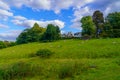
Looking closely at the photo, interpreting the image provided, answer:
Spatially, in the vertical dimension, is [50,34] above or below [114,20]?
below

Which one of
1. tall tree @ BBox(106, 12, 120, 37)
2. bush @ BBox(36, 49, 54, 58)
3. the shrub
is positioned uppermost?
tall tree @ BBox(106, 12, 120, 37)

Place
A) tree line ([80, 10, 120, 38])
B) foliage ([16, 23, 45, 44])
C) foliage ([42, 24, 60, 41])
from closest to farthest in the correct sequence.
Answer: tree line ([80, 10, 120, 38]) → foliage ([42, 24, 60, 41]) → foliage ([16, 23, 45, 44])

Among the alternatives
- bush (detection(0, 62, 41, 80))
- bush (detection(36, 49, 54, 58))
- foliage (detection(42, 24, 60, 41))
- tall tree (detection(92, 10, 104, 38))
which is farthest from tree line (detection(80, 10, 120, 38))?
bush (detection(0, 62, 41, 80))

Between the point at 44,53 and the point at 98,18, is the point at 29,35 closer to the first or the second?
the point at 98,18

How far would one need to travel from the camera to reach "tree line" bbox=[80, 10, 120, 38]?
78562 millimetres

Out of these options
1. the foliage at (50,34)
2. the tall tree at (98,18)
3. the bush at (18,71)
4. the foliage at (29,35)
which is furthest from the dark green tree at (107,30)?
the bush at (18,71)

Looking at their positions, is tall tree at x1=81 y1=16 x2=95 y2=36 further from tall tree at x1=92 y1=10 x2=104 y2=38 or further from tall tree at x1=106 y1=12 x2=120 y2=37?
tall tree at x1=92 y1=10 x2=104 y2=38

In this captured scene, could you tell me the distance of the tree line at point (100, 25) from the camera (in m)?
78.6

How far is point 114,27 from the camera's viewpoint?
265ft

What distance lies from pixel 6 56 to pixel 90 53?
1708cm

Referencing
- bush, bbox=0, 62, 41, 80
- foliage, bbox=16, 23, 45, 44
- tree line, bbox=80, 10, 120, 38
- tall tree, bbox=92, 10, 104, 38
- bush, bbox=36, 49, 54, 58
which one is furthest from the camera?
foliage, bbox=16, 23, 45, 44

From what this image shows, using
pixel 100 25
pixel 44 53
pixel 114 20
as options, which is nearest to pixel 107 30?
pixel 114 20

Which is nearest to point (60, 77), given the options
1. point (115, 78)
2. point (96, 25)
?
point (115, 78)

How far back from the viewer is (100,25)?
8744 centimetres
